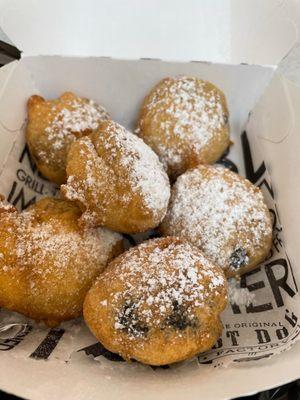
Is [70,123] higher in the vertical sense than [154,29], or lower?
lower

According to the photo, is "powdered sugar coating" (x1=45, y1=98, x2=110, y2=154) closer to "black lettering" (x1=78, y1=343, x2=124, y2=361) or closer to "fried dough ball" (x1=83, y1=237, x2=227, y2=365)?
"fried dough ball" (x1=83, y1=237, x2=227, y2=365)

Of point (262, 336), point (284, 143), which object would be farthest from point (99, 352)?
point (284, 143)

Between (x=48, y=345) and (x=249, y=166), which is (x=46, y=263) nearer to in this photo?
(x=48, y=345)

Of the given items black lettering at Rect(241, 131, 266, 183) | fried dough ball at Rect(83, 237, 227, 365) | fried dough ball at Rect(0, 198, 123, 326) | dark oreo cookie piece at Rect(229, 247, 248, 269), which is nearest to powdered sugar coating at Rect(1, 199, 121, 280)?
fried dough ball at Rect(0, 198, 123, 326)

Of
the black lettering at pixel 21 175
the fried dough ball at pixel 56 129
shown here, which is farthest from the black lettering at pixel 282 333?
the black lettering at pixel 21 175

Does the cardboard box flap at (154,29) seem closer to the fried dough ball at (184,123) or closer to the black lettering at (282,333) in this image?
the fried dough ball at (184,123)
